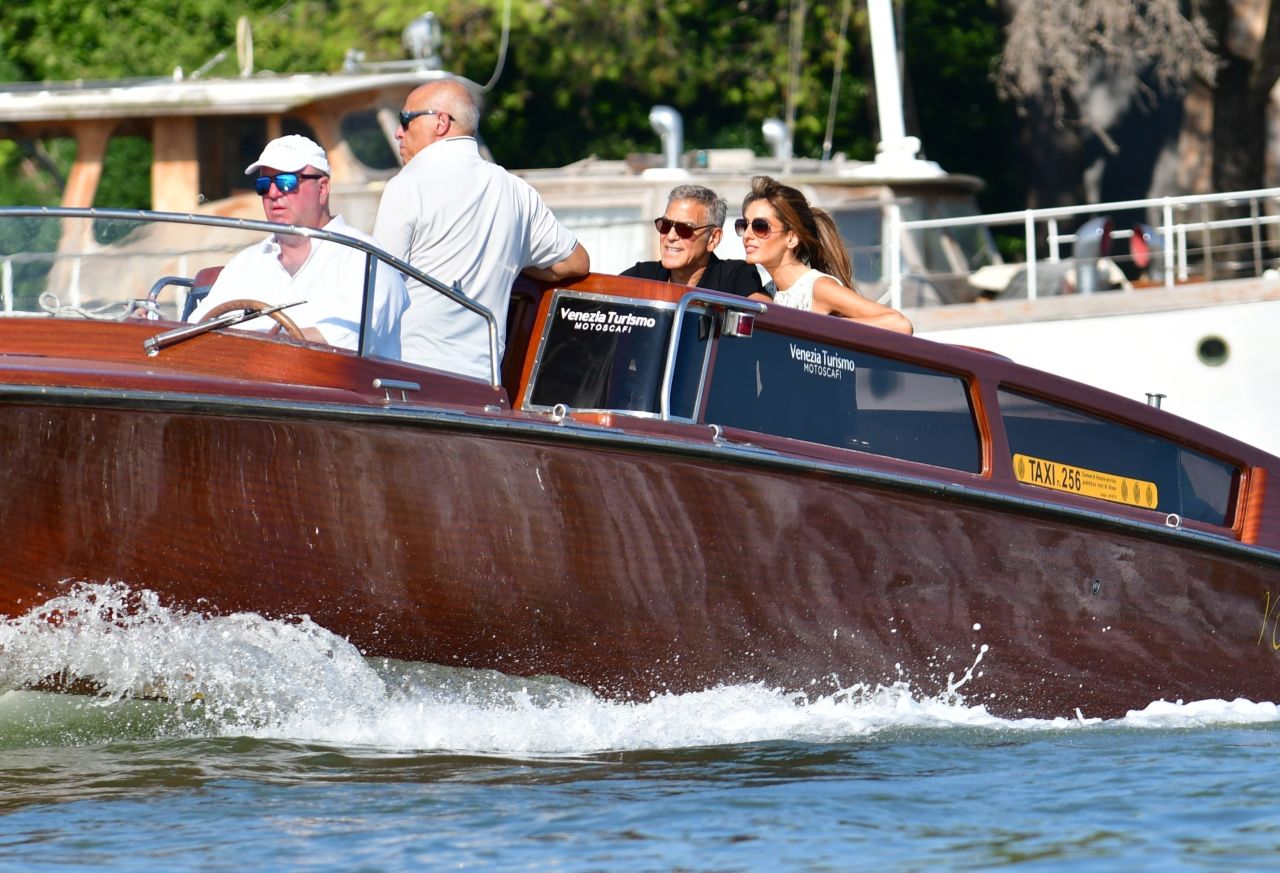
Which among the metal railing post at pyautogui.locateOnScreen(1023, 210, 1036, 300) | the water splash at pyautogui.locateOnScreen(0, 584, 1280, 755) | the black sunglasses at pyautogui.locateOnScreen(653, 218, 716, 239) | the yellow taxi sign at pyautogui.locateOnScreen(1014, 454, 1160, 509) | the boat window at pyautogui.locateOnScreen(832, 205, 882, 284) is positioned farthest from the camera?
the boat window at pyautogui.locateOnScreen(832, 205, 882, 284)

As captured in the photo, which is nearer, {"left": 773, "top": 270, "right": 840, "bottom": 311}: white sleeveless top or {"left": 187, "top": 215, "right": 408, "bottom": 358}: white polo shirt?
{"left": 187, "top": 215, "right": 408, "bottom": 358}: white polo shirt

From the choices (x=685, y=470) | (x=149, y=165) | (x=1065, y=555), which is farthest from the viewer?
(x=149, y=165)

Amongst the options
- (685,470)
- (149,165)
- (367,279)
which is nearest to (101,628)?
(367,279)

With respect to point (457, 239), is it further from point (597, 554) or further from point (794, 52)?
point (794, 52)

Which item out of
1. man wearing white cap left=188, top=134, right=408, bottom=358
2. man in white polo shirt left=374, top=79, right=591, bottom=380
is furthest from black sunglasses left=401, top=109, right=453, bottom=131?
man wearing white cap left=188, top=134, right=408, bottom=358

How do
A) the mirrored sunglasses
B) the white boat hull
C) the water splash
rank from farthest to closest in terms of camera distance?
the white boat hull < the mirrored sunglasses < the water splash

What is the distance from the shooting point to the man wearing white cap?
5523 mm

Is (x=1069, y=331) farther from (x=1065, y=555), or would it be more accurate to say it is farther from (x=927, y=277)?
(x=1065, y=555)

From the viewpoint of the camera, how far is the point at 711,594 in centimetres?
598

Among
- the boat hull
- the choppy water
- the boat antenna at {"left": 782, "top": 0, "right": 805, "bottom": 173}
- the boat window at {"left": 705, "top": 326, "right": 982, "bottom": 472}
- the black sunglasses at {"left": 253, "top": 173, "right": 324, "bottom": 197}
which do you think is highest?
the boat antenna at {"left": 782, "top": 0, "right": 805, "bottom": 173}

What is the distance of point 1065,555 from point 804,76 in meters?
15.6

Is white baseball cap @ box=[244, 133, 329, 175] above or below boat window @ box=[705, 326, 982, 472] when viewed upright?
above

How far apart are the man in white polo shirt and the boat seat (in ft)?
2.42

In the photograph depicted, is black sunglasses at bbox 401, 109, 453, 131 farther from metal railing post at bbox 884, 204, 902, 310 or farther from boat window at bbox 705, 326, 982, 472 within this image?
metal railing post at bbox 884, 204, 902, 310
